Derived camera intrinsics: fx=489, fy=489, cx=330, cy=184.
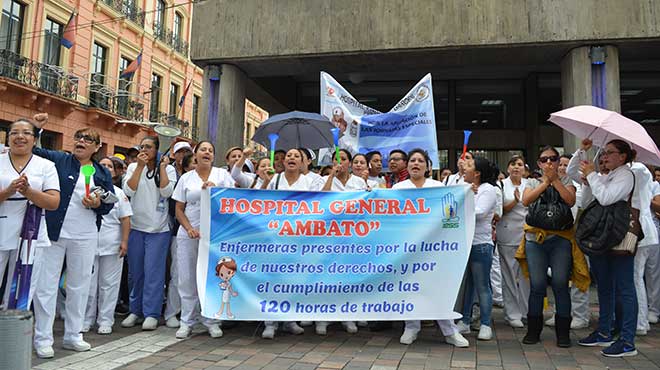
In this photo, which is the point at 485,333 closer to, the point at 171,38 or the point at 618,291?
the point at 618,291

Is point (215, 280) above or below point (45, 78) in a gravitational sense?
below

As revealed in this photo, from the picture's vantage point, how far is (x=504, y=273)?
5832mm

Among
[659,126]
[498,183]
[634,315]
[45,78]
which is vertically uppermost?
[45,78]

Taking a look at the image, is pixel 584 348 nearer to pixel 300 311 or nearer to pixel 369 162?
pixel 300 311

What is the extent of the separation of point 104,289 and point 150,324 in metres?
0.62

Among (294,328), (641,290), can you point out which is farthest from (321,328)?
(641,290)

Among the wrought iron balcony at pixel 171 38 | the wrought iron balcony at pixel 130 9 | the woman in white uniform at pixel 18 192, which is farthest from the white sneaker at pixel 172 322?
the wrought iron balcony at pixel 171 38

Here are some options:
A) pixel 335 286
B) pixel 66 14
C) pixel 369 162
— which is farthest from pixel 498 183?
pixel 66 14

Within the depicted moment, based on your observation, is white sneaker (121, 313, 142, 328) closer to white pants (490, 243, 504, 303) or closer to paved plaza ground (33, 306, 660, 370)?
paved plaza ground (33, 306, 660, 370)

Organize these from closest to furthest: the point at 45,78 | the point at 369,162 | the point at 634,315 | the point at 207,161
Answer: the point at 634,315
the point at 207,161
the point at 369,162
the point at 45,78

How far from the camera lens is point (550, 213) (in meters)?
4.63

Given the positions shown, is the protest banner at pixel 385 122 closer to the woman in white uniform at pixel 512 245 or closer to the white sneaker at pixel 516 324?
the woman in white uniform at pixel 512 245

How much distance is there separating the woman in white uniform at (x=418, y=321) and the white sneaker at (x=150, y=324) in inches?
104

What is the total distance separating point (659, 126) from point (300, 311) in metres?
13.3
